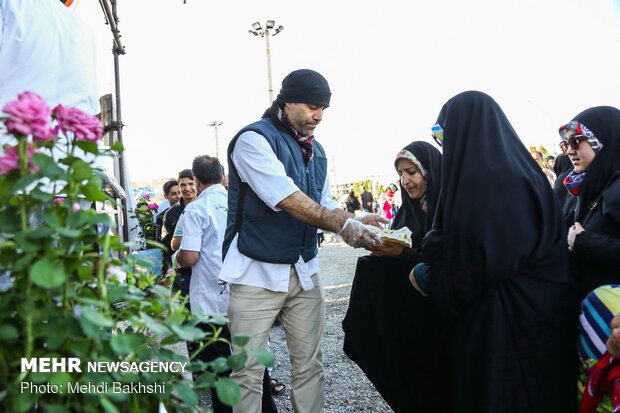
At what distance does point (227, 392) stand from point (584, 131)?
8.25 feet

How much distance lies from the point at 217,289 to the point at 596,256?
246 cm

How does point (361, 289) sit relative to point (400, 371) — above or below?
above

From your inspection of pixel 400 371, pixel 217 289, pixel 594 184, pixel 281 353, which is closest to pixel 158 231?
pixel 281 353

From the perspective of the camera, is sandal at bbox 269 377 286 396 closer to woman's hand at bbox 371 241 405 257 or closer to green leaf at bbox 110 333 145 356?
woman's hand at bbox 371 241 405 257

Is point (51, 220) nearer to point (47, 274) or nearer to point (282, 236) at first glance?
point (47, 274)

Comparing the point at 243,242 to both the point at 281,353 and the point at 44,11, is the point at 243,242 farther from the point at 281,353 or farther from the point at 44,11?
the point at 281,353

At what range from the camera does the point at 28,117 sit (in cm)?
87

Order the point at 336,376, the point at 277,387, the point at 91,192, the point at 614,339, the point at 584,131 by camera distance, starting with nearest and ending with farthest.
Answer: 1. the point at 91,192
2. the point at 614,339
3. the point at 584,131
4. the point at 277,387
5. the point at 336,376

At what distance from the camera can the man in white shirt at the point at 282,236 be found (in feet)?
7.80

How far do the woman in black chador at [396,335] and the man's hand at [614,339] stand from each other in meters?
1.06

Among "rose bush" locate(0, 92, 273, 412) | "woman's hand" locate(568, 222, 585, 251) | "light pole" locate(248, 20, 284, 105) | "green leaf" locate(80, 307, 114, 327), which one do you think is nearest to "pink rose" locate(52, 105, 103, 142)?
"rose bush" locate(0, 92, 273, 412)

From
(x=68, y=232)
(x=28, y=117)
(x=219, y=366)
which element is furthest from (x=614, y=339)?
(x=28, y=117)

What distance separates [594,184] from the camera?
249cm

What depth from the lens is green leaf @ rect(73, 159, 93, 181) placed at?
0.91 metres
